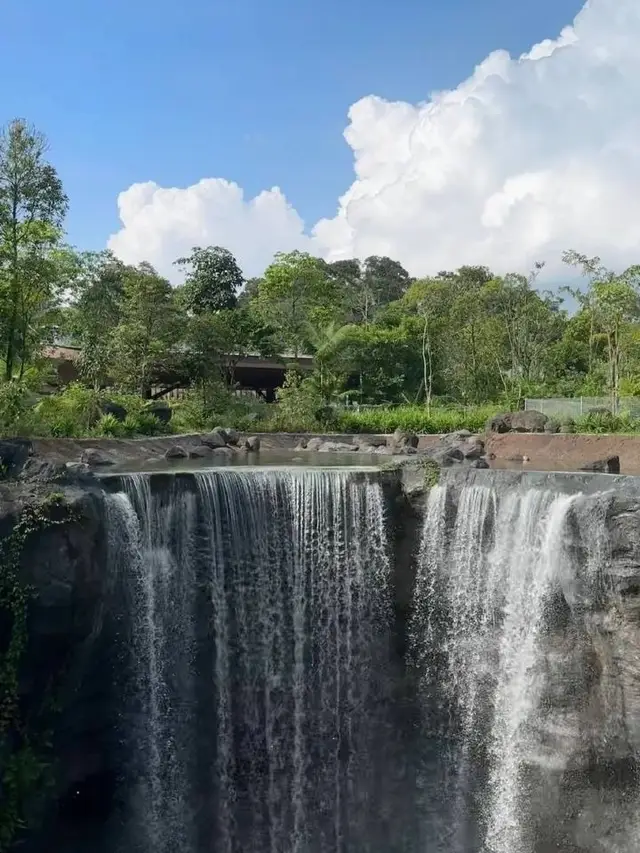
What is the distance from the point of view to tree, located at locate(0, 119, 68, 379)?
15953mm

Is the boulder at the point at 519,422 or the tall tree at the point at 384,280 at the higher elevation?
the tall tree at the point at 384,280

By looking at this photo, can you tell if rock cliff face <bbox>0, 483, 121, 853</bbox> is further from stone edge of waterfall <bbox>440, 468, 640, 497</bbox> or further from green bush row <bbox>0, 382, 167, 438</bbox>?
green bush row <bbox>0, 382, 167, 438</bbox>

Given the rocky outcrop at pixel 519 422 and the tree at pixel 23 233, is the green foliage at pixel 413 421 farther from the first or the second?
the tree at pixel 23 233

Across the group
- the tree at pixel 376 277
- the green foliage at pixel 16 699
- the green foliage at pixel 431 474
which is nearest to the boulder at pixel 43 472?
the green foliage at pixel 16 699

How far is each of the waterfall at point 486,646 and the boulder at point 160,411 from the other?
41.1ft

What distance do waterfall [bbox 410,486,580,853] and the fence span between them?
33.3 feet

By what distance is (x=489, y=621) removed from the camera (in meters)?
10.9

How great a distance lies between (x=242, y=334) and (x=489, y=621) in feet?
78.5

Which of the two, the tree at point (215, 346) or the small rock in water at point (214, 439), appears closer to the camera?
the small rock in water at point (214, 439)

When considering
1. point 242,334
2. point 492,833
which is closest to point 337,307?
point 242,334

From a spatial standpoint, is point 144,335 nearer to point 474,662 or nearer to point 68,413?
point 68,413

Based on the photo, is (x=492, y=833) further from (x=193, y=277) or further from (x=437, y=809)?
(x=193, y=277)

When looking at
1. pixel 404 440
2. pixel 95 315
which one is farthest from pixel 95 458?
pixel 95 315

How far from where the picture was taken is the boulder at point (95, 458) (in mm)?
16203
